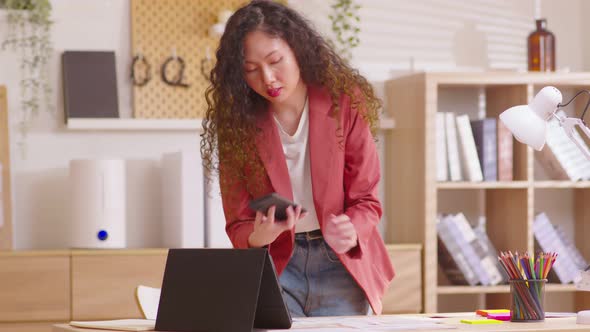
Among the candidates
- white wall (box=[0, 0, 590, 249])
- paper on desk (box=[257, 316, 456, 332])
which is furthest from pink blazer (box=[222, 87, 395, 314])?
white wall (box=[0, 0, 590, 249])

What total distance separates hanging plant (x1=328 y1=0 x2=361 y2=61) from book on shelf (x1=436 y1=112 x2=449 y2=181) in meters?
0.46

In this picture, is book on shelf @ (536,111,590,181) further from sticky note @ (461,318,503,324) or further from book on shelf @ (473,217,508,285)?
sticky note @ (461,318,503,324)

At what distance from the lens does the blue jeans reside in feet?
6.88

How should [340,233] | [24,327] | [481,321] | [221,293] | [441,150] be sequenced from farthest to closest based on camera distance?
1. [441,150]
2. [24,327]
3. [340,233]
4. [481,321]
5. [221,293]

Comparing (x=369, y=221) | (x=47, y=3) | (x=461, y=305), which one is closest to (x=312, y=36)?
(x=369, y=221)

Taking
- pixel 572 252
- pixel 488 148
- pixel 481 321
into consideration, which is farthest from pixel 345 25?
pixel 481 321

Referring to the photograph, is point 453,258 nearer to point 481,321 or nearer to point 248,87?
point 248,87

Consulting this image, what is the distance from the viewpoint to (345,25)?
144 inches

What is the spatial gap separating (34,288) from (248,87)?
1.48 m

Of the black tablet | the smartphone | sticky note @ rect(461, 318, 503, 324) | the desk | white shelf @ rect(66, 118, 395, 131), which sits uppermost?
white shelf @ rect(66, 118, 395, 131)

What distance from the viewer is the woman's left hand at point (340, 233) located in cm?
193

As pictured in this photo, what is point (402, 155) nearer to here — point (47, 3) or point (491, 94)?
point (491, 94)

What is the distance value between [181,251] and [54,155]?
2.06 m

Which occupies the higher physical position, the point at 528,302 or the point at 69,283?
the point at 528,302
